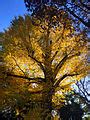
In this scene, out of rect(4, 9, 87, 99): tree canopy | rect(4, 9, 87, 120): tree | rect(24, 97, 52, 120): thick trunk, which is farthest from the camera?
rect(4, 9, 87, 99): tree canopy

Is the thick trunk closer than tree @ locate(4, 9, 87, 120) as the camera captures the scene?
Yes

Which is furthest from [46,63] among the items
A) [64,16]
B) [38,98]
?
[64,16]

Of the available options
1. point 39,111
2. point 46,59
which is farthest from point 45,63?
point 39,111

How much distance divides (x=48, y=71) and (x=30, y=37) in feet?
8.40

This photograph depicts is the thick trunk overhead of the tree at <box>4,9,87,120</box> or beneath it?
beneath

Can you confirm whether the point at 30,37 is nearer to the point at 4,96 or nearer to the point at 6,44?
the point at 6,44

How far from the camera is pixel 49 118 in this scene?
25.7 meters

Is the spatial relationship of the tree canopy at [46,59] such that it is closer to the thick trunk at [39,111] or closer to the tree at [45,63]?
the tree at [45,63]

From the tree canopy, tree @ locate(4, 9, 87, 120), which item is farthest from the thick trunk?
the tree canopy

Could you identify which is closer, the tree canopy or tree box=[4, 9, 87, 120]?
tree box=[4, 9, 87, 120]

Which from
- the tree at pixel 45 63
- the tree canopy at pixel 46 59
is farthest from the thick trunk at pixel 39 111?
the tree canopy at pixel 46 59

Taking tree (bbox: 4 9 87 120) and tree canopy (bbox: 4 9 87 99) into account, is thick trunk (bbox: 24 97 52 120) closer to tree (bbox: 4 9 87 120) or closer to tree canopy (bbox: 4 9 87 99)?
tree (bbox: 4 9 87 120)

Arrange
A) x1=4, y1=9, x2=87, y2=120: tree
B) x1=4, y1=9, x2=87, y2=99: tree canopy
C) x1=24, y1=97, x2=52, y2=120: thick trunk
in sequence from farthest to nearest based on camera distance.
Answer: x1=4, y1=9, x2=87, y2=99: tree canopy, x1=4, y1=9, x2=87, y2=120: tree, x1=24, y1=97, x2=52, y2=120: thick trunk

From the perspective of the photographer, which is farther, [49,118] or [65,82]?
[65,82]
